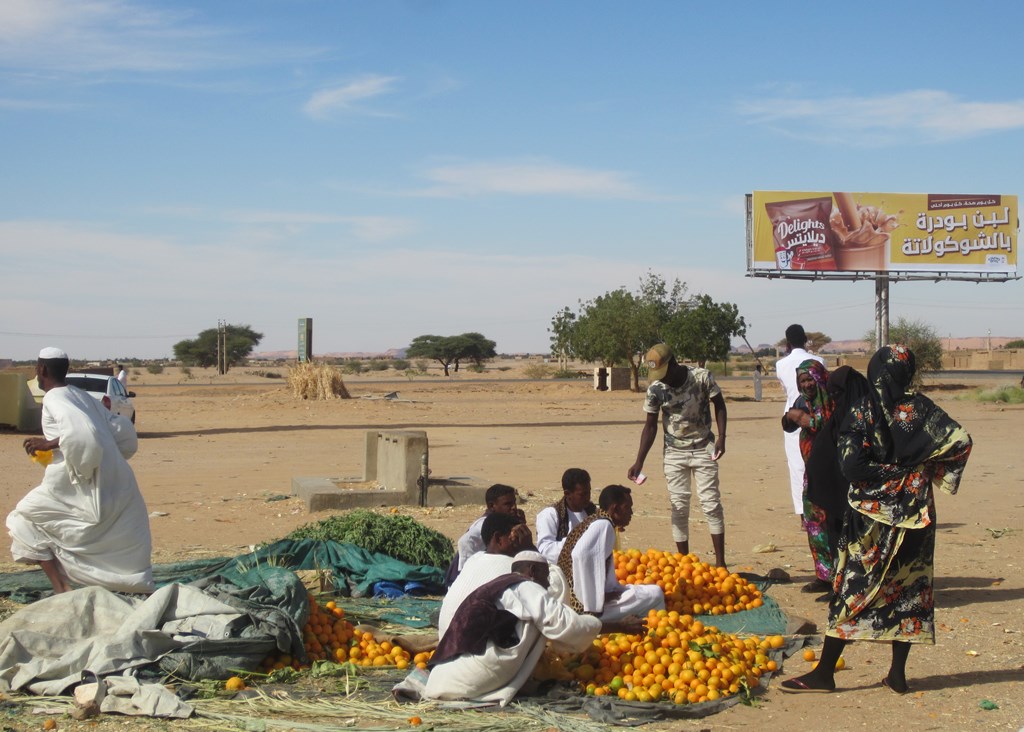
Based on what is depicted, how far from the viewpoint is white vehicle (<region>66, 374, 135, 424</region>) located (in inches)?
689

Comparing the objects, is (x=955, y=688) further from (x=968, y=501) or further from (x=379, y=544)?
(x=968, y=501)

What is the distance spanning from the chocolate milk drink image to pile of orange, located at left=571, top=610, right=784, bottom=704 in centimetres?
3471

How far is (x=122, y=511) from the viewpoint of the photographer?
6.77 m

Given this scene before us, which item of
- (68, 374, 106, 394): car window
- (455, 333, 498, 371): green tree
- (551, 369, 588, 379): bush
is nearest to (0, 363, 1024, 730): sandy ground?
(68, 374, 106, 394): car window

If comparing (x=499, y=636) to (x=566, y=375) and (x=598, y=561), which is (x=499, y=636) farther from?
(x=566, y=375)

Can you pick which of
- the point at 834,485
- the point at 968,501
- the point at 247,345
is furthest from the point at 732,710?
the point at 247,345

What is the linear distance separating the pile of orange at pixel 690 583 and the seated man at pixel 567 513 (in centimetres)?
80

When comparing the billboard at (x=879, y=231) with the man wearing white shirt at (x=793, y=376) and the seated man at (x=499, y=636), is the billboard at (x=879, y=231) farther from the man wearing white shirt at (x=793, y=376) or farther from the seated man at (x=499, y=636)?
the seated man at (x=499, y=636)

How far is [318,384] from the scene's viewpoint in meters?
32.4

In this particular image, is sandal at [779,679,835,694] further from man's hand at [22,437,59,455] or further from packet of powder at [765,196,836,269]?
packet of powder at [765,196,836,269]

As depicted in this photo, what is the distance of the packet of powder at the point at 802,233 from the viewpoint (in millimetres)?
38344

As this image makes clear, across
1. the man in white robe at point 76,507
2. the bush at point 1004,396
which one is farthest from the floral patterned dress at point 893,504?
the bush at point 1004,396

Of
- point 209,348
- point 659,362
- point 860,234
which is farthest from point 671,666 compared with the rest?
point 209,348

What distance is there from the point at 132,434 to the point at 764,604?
4.41 m
